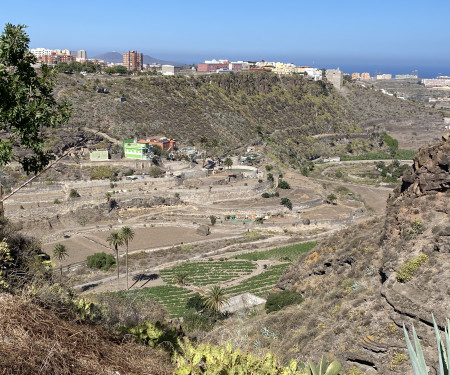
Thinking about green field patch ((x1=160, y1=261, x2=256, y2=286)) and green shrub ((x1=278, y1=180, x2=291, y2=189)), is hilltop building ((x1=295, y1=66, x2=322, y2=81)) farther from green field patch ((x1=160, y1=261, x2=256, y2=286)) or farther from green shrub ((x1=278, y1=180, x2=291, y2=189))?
green field patch ((x1=160, y1=261, x2=256, y2=286))

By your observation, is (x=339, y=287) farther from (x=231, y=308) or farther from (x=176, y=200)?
(x=176, y=200)

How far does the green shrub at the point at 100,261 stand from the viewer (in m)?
36.8

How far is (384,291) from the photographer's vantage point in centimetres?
1619

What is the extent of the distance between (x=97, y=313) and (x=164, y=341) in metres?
1.51

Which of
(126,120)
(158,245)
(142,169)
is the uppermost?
(126,120)

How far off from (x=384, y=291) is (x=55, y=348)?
1167 centimetres

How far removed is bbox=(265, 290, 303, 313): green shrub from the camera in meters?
21.3

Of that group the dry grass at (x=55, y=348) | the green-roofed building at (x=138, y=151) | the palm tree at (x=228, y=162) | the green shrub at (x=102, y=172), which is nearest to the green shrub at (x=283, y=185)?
the palm tree at (x=228, y=162)

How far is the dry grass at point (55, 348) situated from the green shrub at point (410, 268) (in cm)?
1007

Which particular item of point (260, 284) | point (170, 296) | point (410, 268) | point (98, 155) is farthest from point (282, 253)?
point (410, 268)

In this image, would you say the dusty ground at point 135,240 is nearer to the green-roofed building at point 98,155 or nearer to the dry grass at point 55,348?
the green-roofed building at point 98,155

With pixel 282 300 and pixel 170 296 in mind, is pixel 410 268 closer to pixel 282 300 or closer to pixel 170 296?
pixel 282 300

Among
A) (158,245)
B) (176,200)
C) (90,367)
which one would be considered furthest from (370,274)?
(176,200)

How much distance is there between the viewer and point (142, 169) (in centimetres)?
5741
